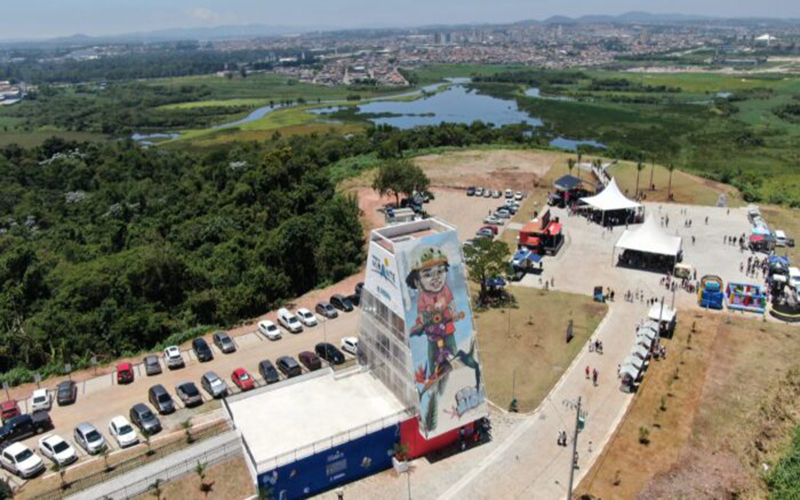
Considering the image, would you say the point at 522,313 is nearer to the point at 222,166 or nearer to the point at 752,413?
the point at 752,413

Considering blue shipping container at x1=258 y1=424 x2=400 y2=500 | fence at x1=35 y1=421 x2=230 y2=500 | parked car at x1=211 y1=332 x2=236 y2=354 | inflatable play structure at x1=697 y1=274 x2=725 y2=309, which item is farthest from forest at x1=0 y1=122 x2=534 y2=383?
inflatable play structure at x1=697 y1=274 x2=725 y2=309

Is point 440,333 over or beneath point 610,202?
over

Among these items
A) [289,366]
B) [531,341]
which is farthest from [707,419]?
[289,366]

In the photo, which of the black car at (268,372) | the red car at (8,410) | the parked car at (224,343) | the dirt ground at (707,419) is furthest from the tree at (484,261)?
the red car at (8,410)

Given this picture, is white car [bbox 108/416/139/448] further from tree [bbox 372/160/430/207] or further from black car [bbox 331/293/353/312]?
tree [bbox 372/160/430/207]

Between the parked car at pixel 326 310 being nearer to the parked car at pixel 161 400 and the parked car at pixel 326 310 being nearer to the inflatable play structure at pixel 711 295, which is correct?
the parked car at pixel 161 400

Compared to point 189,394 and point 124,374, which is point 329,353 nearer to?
point 189,394

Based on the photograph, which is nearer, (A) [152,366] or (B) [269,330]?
(A) [152,366]
